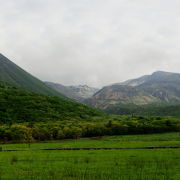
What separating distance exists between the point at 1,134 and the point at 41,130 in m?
17.7

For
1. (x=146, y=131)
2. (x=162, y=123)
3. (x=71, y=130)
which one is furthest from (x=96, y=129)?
(x=162, y=123)

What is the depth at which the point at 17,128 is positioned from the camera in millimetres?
114500

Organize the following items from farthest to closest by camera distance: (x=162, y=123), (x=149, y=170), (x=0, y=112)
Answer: (x=0, y=112) < (x=162, y=123) < (x=149, y=170)

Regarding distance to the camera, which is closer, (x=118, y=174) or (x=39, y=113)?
(x=118, y=174)

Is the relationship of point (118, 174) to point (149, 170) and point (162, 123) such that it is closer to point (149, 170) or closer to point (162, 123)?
point (149, 170)

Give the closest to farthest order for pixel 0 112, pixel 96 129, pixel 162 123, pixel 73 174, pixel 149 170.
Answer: pixel 73 174, pixel 149 170, pixel 96 129, pixel 162 123, pixel 0 112

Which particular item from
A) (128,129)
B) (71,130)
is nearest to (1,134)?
(71,130)

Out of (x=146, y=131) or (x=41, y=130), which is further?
(x=146, y=131)

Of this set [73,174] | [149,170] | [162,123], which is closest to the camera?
[73,174]

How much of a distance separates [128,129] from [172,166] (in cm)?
9914

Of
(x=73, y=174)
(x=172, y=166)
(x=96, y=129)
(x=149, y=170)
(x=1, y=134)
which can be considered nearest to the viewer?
(x=73, y=174)

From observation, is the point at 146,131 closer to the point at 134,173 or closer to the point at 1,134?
the point at 1,134

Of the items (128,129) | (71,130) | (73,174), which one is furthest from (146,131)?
(73,174)

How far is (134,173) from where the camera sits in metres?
27.4
